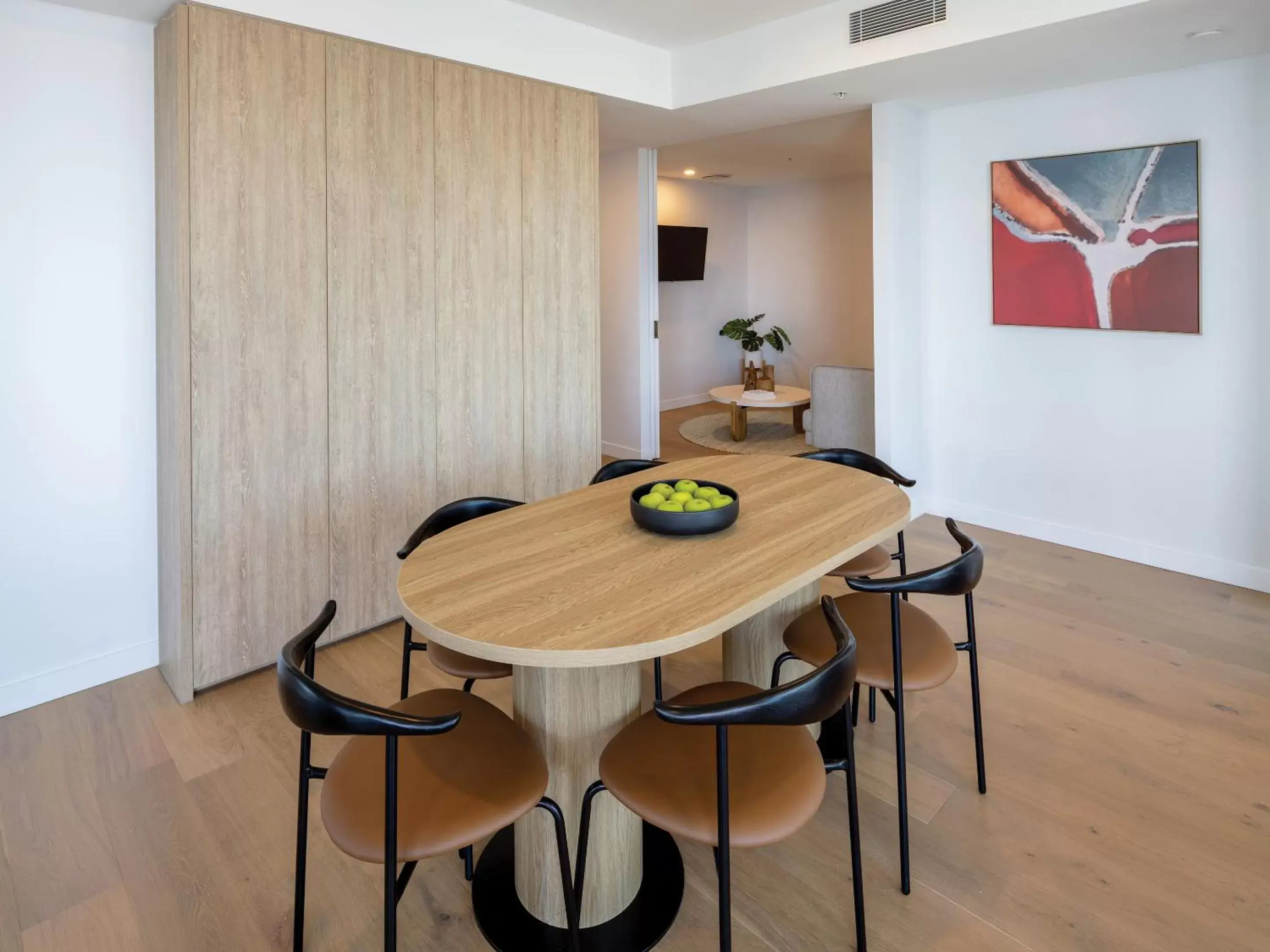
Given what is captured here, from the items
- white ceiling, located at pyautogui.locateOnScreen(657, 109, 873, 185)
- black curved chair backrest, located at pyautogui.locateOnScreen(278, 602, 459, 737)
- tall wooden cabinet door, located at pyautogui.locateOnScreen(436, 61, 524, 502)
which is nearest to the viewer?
black curved chair backrest, located at pyautogui.locateOnScreen(278, 602, 459, 737)

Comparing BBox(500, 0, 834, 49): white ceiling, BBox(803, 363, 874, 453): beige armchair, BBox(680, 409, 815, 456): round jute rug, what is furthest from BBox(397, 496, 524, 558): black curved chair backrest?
BBox(680, 409, 815, 456): round jute rug

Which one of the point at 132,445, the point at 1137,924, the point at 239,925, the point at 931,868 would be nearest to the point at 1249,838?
the point at 1137,924

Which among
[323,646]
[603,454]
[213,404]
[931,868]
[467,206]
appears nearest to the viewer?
[931,868]

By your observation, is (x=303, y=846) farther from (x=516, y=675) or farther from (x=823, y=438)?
(x=823, y=438)

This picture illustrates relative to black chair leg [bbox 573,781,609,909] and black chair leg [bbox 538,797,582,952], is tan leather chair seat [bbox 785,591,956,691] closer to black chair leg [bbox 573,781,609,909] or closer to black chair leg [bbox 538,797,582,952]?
black chair leg [bbox 573,781,609,909]

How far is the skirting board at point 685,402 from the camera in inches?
362

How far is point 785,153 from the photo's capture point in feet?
22.3

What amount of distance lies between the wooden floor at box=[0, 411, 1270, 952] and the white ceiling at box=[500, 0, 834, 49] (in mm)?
2958

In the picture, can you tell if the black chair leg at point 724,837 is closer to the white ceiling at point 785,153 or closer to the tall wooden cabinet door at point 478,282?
the tall wooden cabinet door at point 478,282

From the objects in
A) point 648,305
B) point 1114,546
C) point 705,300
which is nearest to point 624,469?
point 1114,546

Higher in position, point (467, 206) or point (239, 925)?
point (467, 206)

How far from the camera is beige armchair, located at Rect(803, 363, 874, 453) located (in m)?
5.42

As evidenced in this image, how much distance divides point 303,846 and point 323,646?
1800 millimetres

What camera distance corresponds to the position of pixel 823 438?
227 inches
